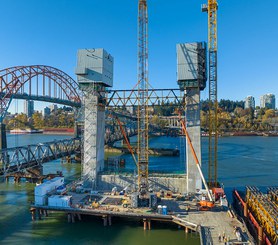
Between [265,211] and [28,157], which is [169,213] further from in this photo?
[28,157]

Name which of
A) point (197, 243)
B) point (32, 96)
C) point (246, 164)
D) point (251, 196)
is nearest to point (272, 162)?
point (246, 164)

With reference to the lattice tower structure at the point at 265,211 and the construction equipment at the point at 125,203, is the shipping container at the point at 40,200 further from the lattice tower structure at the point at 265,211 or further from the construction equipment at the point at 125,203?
the lattice tower structure at the point at 265,211

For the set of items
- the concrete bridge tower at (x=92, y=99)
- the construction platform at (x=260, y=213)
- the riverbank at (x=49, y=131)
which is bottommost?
the construction platform at (x=260, y=213)

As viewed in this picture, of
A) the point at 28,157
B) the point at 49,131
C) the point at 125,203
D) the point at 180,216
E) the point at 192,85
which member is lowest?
the point at 180,216

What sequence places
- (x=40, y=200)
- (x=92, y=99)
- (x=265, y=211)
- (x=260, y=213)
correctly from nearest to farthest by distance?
(x=265, y=211) → (x=260, y=213) → (x=40, y=200) → (x=92, y=99)

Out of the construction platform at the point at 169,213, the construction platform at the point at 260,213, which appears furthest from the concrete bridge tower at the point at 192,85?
the construction platform at the point at 260,213

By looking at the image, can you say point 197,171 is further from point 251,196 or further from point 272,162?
point 272,162

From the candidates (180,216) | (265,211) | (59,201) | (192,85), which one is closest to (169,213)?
(180,216)
